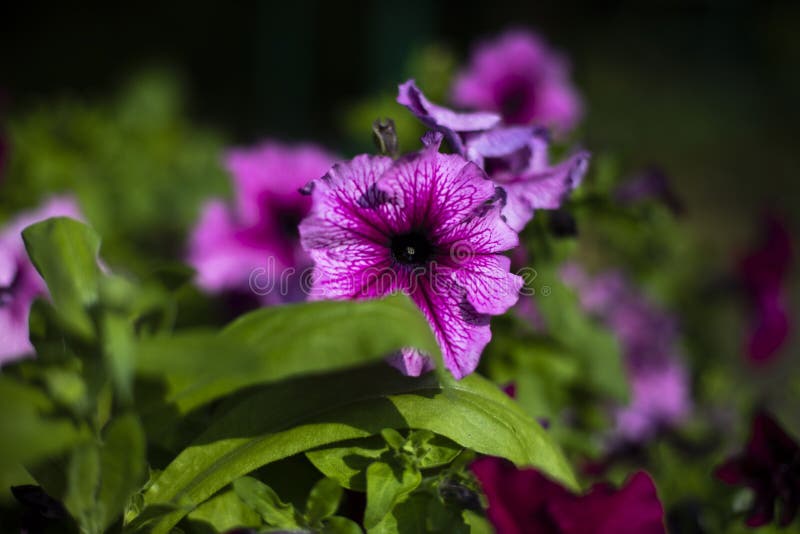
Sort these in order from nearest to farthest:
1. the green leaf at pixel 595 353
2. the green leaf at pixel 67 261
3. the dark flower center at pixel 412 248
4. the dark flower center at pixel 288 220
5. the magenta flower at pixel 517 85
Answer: the green leaf at pixel 67 261
the dark flower center at pixel 412 248
the green leaf at pixel 595 353
the dark flower center at pixel 288 220
the magenta flower at pixel 517 85

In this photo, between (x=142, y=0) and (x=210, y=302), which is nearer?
(x=210, y=302)

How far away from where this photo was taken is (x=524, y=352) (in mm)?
1291

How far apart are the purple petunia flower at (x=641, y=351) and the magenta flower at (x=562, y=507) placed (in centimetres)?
92

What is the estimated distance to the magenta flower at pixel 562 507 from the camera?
76 cm

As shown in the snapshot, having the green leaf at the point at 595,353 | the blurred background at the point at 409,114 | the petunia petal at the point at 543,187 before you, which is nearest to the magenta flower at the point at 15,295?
the blurred background at the point at 409,114

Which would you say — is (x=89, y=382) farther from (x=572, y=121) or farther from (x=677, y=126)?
(x=677, y=126)

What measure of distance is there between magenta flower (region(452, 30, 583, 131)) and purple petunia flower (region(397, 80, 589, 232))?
0.61 metres

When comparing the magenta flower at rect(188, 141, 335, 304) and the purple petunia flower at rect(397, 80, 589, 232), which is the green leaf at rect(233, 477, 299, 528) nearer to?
the purple petunia flower at rect(397, 80, 589, 232)

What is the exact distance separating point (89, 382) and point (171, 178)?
178cm

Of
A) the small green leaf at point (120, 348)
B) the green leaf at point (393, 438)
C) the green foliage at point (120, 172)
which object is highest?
the small green leaf at point (120, 348)

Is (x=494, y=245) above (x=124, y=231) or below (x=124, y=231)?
above

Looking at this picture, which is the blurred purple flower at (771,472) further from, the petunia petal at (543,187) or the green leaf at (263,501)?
the green leaf at (263,501)

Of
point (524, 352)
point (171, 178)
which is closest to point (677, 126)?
point (171, 178)

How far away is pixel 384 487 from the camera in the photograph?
741 mm
